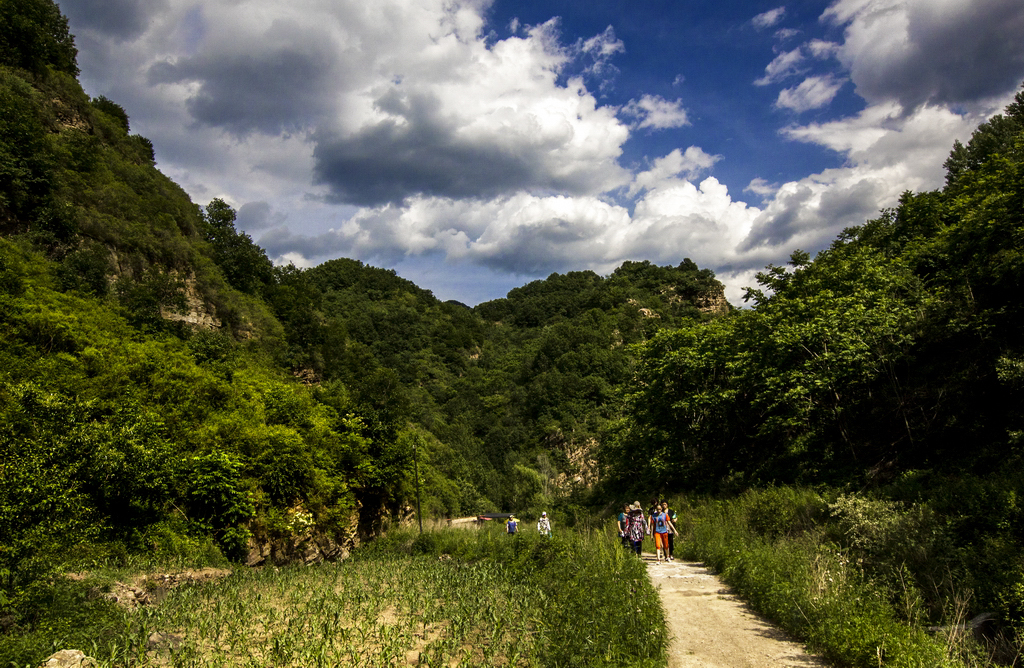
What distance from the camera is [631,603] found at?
22.6ft

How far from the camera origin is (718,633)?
23.7ft

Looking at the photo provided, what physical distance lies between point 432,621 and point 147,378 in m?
15.9

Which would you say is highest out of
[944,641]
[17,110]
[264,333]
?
[17,110]

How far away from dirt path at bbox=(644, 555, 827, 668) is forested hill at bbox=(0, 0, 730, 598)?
925 cm

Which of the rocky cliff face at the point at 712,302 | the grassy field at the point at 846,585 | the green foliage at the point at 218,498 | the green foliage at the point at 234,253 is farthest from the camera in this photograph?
the rocky cliff face at the point at 712,302

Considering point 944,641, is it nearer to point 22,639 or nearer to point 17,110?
point 22,639

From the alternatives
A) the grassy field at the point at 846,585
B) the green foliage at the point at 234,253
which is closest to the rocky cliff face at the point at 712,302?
the green foliage at the point at 234,253

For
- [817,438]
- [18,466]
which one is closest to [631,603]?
[817,438]

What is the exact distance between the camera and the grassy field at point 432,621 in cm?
616

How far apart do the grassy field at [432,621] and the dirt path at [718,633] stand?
60cm

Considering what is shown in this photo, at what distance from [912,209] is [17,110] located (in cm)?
4332

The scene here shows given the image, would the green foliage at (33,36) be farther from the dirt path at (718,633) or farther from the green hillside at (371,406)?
the dirt path at (718,633)

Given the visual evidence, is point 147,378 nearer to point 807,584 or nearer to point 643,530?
point 643,530

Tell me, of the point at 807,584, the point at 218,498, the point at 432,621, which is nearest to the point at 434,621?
the point at 432,621
